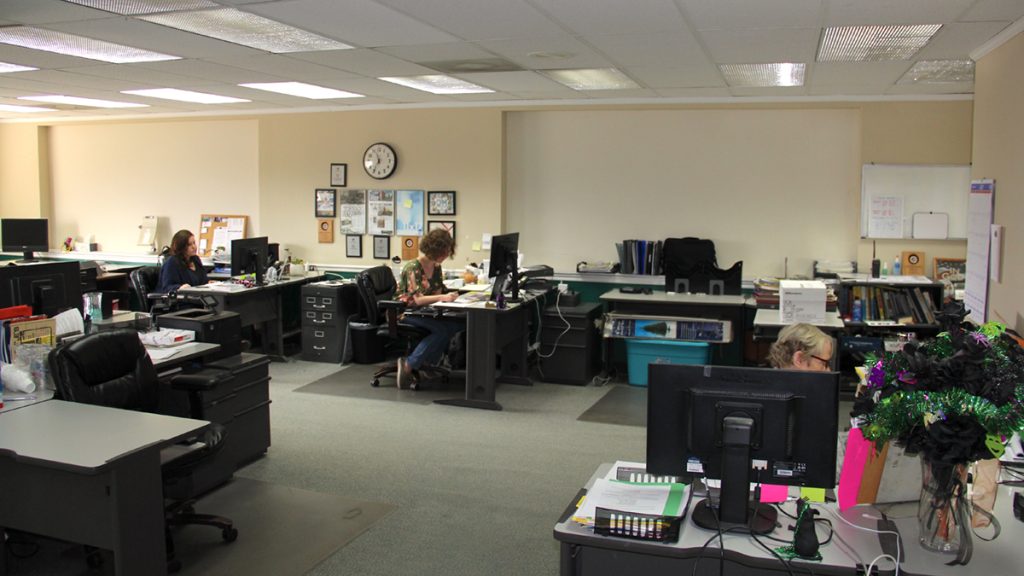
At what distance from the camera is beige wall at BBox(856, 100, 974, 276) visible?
6.67 metres

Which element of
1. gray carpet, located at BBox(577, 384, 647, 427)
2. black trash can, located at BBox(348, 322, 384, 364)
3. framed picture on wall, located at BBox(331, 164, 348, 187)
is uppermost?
framed picture on wall, located at BBox(331, 164, 348, 187)

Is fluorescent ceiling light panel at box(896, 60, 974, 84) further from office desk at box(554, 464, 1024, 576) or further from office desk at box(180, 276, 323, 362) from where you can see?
office desk at box(180, 276, 323, 362)

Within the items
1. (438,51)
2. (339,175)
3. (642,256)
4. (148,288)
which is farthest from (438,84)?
(148,288)

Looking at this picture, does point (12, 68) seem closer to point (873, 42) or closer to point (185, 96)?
point (185, 96)

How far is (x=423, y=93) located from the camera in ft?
23.7

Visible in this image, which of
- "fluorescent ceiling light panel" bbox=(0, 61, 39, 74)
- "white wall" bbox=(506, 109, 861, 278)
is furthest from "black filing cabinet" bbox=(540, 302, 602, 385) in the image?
"fluorescent ceiling light panel" bbox=(0, 61, 39, 74)

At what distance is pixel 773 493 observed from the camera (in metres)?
2.59

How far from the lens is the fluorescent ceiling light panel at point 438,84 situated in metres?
6.36

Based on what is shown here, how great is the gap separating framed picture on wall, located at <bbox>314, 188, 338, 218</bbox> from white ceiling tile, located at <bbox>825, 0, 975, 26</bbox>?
560 centimetres

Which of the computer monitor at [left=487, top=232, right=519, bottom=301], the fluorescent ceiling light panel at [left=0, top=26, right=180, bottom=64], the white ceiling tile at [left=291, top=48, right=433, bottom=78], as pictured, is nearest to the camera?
the fluorescent ceiling light panel at [left=0, top=26, right=180, bottom=64]

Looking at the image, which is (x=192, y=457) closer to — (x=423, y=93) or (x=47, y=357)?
(x=47, y=357)

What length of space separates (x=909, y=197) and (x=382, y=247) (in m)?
5.02

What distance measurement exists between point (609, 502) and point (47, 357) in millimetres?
2753

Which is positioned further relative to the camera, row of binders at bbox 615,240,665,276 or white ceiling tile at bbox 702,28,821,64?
row of binders at bbox 615,240,665,276
